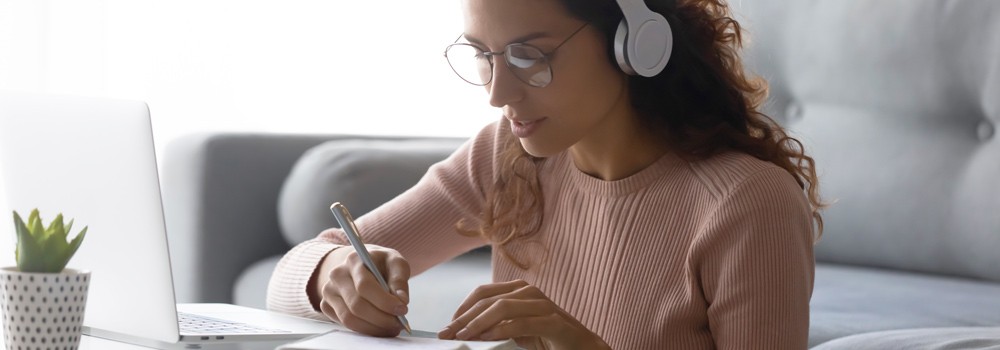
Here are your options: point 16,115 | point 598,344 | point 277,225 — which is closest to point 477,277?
point 277,225

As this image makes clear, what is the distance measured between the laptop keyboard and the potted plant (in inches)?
5.3

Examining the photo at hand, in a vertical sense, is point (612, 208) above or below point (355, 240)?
below

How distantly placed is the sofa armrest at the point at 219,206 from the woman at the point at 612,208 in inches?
35.7

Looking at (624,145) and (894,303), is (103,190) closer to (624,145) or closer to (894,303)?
(624,145)

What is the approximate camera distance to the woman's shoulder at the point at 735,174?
1181 millimetres

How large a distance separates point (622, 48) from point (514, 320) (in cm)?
32

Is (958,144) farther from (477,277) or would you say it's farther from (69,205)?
(69,205)

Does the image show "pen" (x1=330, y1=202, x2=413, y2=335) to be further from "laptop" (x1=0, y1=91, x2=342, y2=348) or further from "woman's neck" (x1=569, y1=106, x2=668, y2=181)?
"woman's neck" (x1=569, y1=106, x2=668, y2=181)

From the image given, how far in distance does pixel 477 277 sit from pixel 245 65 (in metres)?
1.27

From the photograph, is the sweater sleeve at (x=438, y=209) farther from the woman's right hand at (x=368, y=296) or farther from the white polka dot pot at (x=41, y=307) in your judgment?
the white polka dot pot at (x=41, y=307)

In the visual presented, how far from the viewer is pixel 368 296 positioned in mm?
1035

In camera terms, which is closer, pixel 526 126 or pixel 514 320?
pixel 514 320

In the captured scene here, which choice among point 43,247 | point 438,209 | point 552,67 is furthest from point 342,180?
point 43,247

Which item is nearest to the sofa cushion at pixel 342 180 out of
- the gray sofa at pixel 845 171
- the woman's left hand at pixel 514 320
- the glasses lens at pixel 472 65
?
the gray sofa at pixel 845 171
